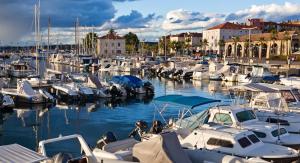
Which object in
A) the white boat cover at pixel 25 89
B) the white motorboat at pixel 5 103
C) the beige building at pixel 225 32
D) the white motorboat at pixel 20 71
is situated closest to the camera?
the white motorboat at pixel 5 103

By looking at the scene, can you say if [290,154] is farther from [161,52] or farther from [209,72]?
[161,52]

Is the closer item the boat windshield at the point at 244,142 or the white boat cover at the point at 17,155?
the white boat cover at the point at 17,155

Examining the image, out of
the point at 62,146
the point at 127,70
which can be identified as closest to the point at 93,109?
the point at 62,146

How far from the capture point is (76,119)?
3055 centimetres

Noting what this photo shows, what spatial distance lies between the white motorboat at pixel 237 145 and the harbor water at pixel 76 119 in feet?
23.6

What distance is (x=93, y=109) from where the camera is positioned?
117 ft

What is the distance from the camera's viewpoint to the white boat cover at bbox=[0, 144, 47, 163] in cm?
1009

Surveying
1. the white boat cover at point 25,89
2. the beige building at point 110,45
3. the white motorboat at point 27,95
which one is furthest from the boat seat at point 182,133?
the beige building at point 110,45

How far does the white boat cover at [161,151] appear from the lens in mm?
12148

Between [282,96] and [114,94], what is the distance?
2094 centimetres

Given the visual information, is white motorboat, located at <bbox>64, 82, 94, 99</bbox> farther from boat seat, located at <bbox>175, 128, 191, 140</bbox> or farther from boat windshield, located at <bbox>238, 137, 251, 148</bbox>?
boat windshield, located at <bbox>238, 137, 251, 148</bbox>

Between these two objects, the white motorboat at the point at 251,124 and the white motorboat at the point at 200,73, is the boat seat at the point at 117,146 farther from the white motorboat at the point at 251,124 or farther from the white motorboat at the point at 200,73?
the white motorboat at the point at 200,73

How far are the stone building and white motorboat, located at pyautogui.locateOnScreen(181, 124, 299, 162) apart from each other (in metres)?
81.2

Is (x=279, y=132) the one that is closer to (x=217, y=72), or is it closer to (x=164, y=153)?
(x=164, y=153)
